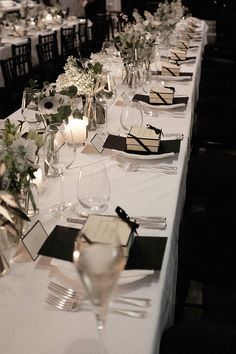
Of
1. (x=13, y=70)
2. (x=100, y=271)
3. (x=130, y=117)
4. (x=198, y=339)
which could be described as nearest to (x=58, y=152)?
(x=130, y=117)

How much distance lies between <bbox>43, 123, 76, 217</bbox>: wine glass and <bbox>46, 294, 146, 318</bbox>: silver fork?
45 cm

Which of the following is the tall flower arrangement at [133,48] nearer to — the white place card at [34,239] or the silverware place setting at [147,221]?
the silverware place setting at [147,221]

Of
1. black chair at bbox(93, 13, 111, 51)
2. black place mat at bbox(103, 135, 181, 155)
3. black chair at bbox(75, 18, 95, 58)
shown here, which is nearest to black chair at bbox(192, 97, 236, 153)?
black place mat at bbox(103, 135, 181, 155)

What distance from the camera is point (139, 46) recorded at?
9.87 feet

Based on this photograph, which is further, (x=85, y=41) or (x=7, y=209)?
(x=85, y=41)

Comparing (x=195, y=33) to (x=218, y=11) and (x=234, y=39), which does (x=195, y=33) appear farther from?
(x=218, y=11)

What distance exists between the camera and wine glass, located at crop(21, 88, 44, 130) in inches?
76.2

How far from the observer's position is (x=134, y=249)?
3.99 ft

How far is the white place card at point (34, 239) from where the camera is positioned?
1.23m

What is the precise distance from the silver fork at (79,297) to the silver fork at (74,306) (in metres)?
0.01

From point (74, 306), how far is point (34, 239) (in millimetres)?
276

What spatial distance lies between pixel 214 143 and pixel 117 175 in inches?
64.9

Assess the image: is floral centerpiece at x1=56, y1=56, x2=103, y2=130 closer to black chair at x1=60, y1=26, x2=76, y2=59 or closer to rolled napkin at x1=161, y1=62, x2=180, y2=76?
rolled napkin at x1=161, y1=62, x2=180, y2=76

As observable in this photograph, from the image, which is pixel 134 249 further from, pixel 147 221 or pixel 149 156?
pixel 149 156
